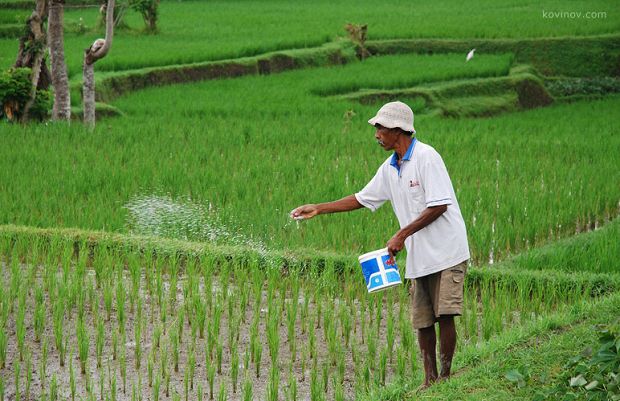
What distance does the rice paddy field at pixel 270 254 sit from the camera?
14.9 feet

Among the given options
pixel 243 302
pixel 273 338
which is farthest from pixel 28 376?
pixel 243 302

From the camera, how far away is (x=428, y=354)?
4355mm

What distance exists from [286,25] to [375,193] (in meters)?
16.3

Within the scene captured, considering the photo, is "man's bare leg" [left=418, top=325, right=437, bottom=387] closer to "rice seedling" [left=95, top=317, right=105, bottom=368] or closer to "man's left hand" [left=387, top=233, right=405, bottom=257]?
"man's left hand" [left=387, top=233, right=405, bottom=257]

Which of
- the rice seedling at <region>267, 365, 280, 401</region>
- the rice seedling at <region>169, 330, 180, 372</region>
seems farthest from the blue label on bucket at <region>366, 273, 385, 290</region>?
the rice seedling at <region>169, 330, 180, 372</region>

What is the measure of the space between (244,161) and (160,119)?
9.08 ft

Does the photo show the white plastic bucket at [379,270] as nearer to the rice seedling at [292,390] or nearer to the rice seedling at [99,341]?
the rice seedling at [292,390]

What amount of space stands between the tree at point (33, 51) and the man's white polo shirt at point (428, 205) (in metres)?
7.85

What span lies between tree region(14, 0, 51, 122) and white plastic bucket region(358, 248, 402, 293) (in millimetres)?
7865

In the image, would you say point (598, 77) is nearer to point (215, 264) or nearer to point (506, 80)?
point (506, 80)

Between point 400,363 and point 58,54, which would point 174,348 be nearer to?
point 400,363

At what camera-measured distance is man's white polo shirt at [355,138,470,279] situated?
165 inches

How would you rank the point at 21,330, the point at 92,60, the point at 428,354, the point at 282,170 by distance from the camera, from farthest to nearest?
the point at 92,60, the point at 282,170, the point at 21,330, the point at 428,354

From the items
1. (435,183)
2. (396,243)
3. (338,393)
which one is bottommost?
(338,393)
